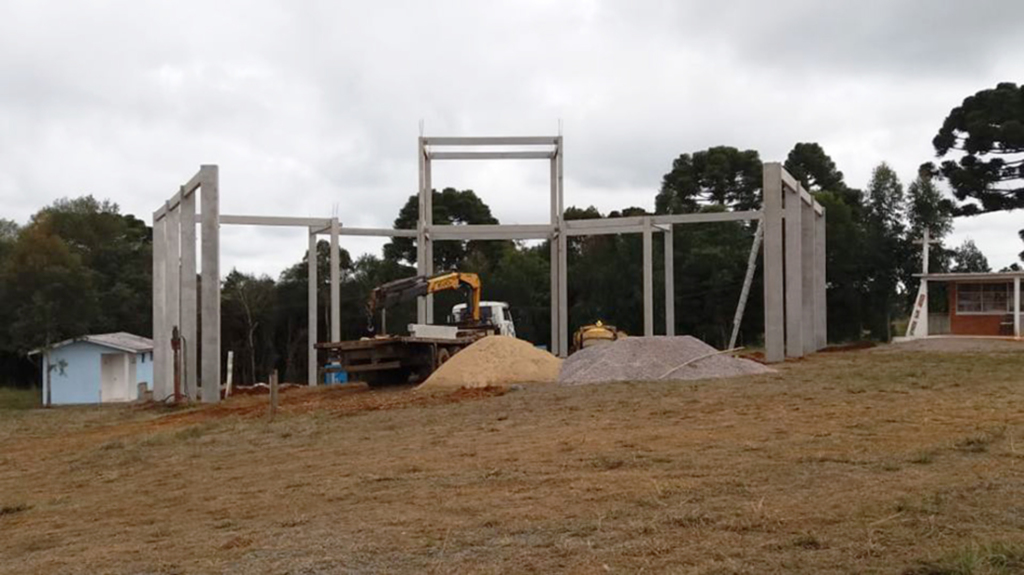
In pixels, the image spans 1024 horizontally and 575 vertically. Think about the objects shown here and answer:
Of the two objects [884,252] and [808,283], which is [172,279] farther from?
[884,252]

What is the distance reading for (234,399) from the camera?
2677 cm

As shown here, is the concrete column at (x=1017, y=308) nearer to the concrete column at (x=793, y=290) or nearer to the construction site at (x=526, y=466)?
the concrete column at (x=793, y=290)

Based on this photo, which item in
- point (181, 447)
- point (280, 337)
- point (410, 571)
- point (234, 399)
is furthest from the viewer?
point (280, 337)

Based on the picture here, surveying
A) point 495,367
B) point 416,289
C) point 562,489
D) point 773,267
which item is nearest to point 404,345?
point 416,289

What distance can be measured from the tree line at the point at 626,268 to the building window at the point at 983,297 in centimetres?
721

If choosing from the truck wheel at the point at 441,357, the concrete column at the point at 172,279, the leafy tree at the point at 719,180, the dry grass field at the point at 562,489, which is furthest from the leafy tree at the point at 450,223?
the dry grass field at the point at 562,489

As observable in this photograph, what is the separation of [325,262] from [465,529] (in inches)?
2107

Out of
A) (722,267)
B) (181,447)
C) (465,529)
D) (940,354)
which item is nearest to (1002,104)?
(722,267)

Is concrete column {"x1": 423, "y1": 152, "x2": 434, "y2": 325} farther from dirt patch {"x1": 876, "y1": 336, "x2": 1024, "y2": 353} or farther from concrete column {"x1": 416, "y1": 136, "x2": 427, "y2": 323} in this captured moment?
dirt patch {"x1": 876, "y1": 336, "x2": 1024, "y2": 353}

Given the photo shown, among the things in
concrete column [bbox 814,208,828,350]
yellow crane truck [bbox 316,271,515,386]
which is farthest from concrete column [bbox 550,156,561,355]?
concrete column [bbox 814,208,828,350]

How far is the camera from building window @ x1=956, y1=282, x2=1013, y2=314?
40.3 meters

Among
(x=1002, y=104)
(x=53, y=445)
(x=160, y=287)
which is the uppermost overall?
(x=1002, y=104)

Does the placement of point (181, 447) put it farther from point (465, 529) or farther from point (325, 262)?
point (325, 262)

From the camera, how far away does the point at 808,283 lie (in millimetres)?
35312
